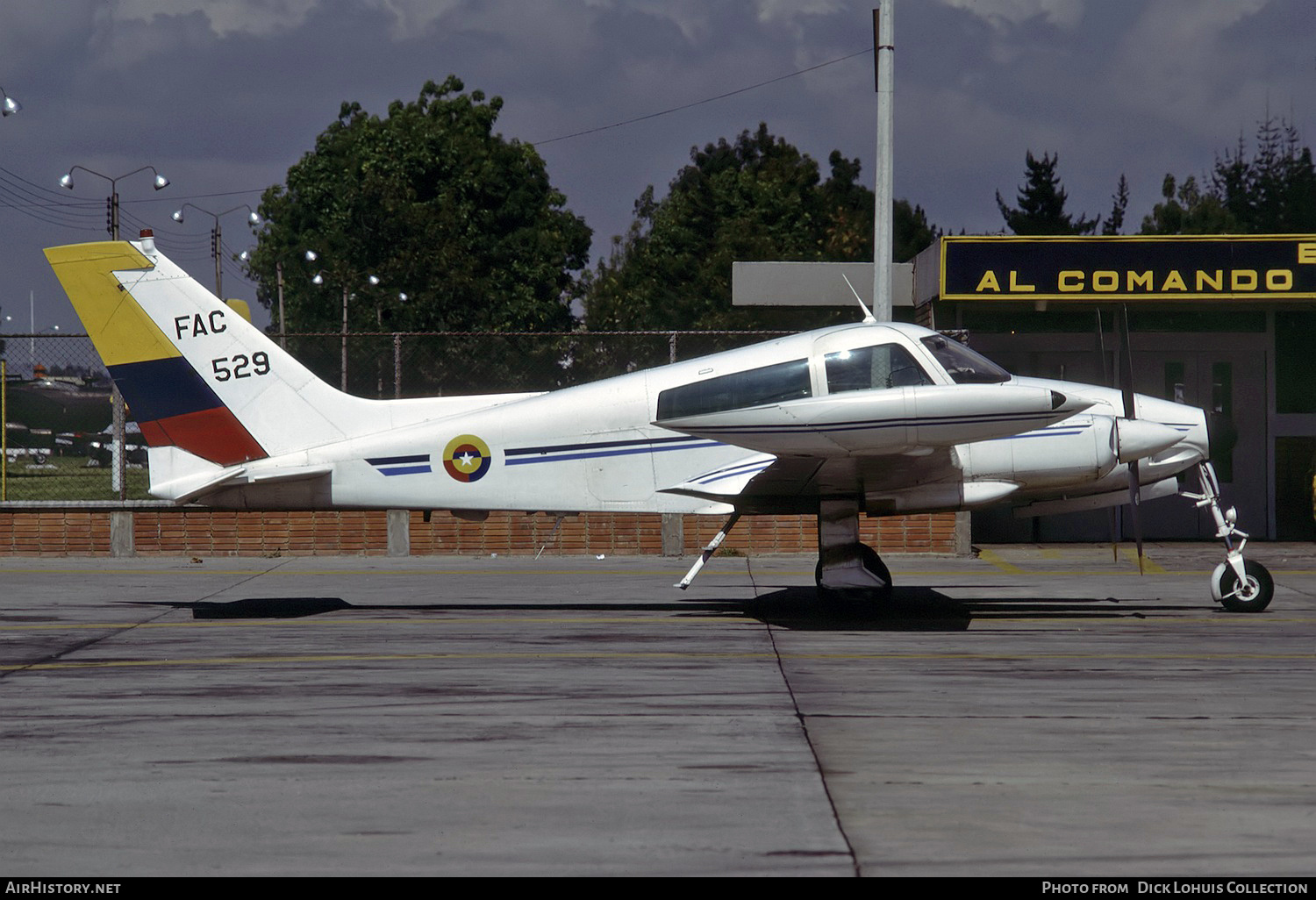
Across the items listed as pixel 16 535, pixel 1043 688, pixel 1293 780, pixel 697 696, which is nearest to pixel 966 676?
pixel 1043 688

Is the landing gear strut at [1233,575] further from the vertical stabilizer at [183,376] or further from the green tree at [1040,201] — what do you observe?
the green tree at [1040,201]

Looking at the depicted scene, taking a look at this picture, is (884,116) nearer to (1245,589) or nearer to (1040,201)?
(1245,589)

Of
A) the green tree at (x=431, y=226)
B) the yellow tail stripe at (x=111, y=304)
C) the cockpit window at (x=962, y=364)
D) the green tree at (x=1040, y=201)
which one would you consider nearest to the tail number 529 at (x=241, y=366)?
the yellow tail stripe at (x=111, y=304)

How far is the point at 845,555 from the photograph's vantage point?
1178cm

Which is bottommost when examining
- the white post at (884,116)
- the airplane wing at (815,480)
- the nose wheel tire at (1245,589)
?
the nose wheel tire at (1245,589)

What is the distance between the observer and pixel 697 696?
8227 millimetres

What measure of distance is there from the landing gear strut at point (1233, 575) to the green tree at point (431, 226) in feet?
147

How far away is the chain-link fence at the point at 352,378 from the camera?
19.1 m

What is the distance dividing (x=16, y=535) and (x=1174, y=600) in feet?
48.3

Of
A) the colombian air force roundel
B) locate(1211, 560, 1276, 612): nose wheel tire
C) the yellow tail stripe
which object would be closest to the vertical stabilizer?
the yellow tail stripe

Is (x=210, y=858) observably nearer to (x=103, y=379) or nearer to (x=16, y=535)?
(x=16, y=535)

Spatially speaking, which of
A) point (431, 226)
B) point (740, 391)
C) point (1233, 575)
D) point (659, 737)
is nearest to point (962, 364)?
point (740, 391)

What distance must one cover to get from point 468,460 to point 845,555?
3.44 m

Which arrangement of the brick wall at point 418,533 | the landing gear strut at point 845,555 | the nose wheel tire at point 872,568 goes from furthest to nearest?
the brick wall at point 418,533 < the nose wheel tire at point 872,568 < the landing gear strut at point 845,555
